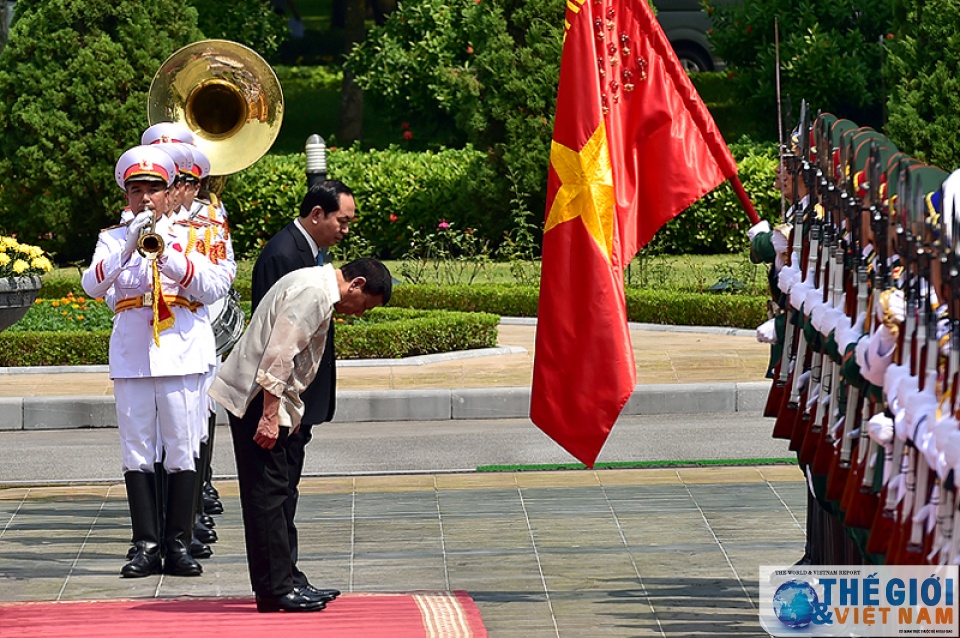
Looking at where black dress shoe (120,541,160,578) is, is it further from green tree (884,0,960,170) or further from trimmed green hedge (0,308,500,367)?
green tree (884,0,960,170)

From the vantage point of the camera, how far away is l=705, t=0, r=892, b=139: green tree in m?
23.7

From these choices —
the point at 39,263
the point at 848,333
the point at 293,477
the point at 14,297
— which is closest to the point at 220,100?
the point at 39,263

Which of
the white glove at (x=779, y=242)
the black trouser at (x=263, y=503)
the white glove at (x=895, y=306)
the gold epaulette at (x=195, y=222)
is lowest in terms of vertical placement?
the black trouser at (x=263, y=503)

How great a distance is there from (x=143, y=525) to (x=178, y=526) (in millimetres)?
163

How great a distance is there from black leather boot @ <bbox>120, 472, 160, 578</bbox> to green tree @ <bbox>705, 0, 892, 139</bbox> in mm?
16529

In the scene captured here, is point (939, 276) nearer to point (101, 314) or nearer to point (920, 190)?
point (920, 190)

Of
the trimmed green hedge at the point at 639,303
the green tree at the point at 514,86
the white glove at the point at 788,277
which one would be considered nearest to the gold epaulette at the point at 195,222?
the white glove at the point at 788,277

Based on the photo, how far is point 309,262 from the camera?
7.51 meters

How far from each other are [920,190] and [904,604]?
1.35 m

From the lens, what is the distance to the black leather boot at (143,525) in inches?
317

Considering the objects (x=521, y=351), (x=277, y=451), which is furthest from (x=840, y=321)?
(x=521, y=351)

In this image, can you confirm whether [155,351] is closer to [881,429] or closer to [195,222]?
[195,222]

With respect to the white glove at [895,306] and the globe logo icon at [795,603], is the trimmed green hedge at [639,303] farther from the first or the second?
the white glove at [895,306]

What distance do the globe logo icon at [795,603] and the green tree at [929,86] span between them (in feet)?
46.5
